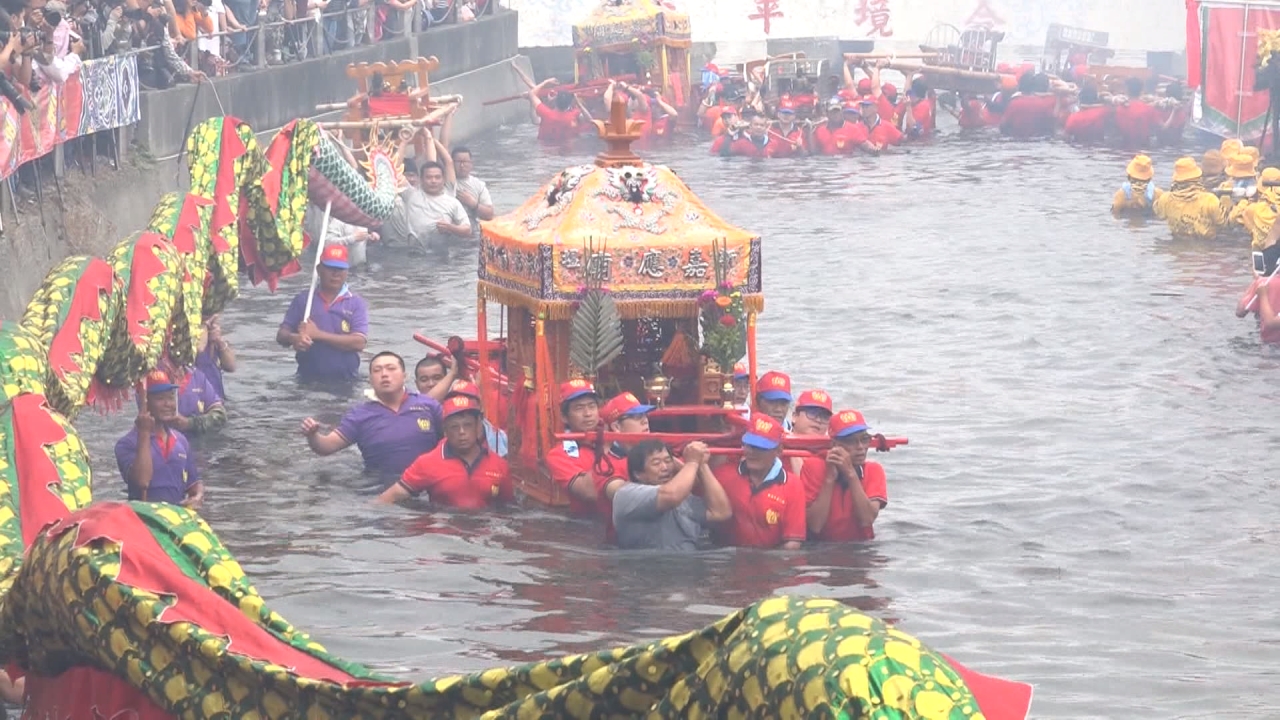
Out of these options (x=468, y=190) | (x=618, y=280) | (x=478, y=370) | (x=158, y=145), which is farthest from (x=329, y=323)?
(x=468, y=190)

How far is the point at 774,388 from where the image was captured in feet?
41.3

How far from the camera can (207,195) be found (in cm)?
1398

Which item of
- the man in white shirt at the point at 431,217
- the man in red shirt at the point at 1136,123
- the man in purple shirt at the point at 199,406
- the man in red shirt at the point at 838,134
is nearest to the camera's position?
the man in purple shirt at the point at 199,406

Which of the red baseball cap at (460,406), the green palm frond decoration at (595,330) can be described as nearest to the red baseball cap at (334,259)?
the red baseball cap at (460,406)

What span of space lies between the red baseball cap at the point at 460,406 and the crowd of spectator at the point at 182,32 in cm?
474

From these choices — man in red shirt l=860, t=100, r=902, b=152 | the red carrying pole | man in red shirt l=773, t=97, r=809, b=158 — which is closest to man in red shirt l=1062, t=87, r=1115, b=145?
man in red shirt l=860, t=100, r=902, b=152

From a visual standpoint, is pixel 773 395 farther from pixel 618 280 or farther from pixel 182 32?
pixel 182 32

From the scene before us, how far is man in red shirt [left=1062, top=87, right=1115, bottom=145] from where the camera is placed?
38844 millimetres

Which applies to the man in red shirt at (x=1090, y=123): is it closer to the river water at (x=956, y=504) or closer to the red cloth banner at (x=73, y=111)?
the river water at (x=956, y=504)

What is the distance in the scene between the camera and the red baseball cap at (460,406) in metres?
12.6

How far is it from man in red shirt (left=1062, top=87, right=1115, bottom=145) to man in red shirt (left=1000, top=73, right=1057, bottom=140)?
978 mm

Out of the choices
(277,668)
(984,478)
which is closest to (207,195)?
(984,478)

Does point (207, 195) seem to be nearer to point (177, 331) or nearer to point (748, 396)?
point (177, 331)

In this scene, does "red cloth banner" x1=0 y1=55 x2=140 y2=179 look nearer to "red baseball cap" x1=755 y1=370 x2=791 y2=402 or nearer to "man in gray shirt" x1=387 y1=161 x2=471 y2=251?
"man in gray shirt" x1=387 y1=161 x2=471 y2=251
